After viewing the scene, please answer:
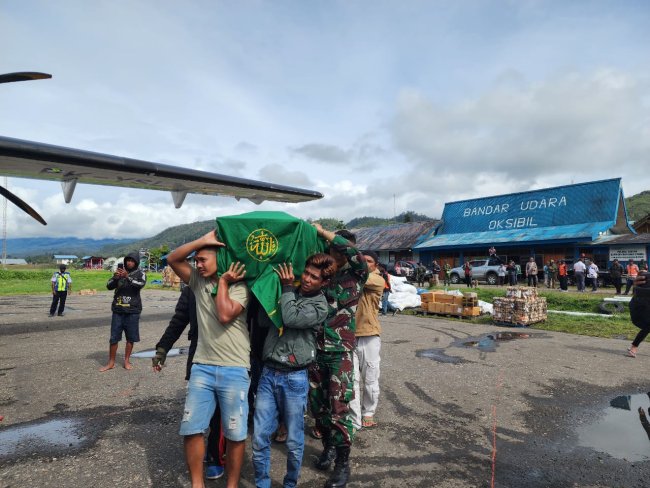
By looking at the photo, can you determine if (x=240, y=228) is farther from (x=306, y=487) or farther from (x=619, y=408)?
(x=619, y=408)

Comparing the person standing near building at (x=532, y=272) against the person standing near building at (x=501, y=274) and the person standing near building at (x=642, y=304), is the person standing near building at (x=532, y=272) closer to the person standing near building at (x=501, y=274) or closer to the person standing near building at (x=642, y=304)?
the person standing near building at (x=501, y=274)

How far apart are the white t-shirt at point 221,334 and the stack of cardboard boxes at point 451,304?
1171 cm

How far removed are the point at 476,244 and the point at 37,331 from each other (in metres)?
24.5

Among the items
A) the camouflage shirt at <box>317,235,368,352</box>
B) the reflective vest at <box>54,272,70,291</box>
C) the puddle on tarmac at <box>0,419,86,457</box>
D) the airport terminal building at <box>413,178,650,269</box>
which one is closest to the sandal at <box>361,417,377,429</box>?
the camouflage shirt at <box>317,235,368,352</box>

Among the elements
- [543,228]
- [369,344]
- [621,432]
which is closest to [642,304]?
[621,432]

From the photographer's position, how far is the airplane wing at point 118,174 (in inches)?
271

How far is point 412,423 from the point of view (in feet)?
14.5

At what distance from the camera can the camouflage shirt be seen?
3221mm

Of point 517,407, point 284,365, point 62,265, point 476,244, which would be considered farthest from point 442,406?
point 476,244

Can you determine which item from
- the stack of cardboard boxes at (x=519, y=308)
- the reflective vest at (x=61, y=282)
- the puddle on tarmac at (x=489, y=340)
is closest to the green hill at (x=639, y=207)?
the stack of cardboard boxes at (x=519, y=308)

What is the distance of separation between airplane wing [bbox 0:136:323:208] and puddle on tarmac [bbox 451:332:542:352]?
19.2 feet

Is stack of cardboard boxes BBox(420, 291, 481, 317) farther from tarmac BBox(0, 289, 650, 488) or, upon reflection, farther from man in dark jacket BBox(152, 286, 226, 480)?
man in dark jacket BBox(152, 286, 226, 480)

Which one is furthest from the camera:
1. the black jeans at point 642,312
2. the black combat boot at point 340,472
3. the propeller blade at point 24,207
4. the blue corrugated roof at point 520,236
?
the blue corrugated roof at point 520,236

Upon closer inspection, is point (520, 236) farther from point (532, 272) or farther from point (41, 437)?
point (41, 437)
